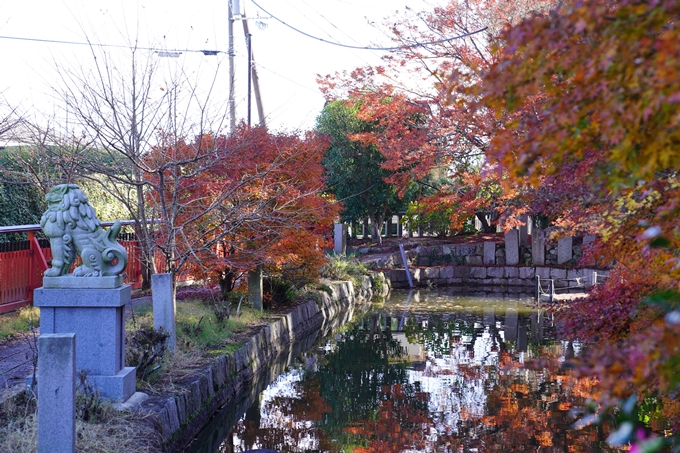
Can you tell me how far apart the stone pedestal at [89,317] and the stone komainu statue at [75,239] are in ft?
0.46

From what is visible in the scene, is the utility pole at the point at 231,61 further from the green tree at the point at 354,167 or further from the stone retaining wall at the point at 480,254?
the stone retaining wall at the point at 480,254

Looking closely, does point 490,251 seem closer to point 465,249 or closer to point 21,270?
point 465,249

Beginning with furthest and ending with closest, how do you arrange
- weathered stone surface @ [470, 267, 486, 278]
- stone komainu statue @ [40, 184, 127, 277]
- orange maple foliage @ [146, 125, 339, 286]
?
weathered stone surface @ [470, 267, 486, 278] → orange maple foliage @ [146, 125, 339, 286] → stone komainu statue @ [40, 184, 127, 277]

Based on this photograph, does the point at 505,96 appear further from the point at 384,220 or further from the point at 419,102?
the point at 384,220

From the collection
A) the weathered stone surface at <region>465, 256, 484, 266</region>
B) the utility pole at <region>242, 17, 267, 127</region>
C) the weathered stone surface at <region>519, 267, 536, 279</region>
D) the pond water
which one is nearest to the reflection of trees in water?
the pond water

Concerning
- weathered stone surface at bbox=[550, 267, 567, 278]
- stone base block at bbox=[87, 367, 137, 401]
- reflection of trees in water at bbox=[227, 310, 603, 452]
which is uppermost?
weathered stone surface at bbox=[550, 267, 567, 278]

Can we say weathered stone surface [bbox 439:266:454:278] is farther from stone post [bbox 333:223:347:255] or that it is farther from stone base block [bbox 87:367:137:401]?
stone base block [bbox 87:367:137:401]

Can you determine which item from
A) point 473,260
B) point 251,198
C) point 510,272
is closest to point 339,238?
point 473,260

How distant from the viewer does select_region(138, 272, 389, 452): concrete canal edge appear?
6.66 metres

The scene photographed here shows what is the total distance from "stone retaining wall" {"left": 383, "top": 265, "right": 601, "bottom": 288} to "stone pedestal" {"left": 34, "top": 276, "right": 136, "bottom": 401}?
15849mm

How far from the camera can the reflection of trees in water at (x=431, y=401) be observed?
762cm

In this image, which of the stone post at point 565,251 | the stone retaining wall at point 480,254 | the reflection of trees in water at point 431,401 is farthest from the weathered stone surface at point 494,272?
the reflection of trees in water at point 431,401

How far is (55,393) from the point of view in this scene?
485cm

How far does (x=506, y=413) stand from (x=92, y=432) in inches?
200
